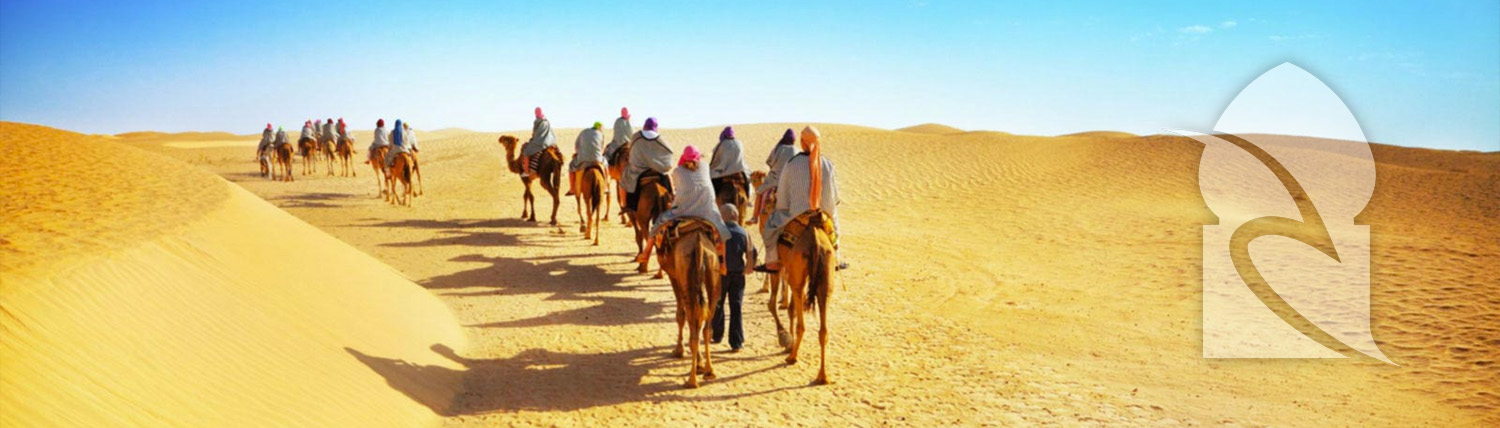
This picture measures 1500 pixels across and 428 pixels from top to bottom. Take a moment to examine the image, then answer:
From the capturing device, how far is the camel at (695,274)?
7332 mm

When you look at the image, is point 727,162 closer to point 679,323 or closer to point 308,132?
point 679,323

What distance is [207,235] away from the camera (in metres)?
7.16

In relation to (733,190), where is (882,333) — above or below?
below

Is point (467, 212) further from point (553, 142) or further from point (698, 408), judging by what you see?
point (698, 408)

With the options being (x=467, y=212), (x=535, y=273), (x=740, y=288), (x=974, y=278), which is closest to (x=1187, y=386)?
(x=740, y=288)

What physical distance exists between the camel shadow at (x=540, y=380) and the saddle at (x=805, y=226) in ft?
4.25

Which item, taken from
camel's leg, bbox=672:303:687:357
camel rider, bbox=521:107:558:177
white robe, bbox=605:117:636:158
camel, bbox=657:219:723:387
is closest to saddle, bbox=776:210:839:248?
camel, bbox=657:219:723:387

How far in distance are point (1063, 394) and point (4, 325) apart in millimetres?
7708

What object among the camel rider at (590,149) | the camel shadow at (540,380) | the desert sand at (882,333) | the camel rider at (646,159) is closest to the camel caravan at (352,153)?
the desert sand at (882,333)

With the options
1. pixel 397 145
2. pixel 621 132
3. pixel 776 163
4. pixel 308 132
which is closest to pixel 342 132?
pixel 308 132

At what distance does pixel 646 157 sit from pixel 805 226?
15.1 feet

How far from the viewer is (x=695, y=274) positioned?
Answer: 7.32 meters

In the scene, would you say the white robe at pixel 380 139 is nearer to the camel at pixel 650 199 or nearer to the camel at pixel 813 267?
the camel at pixel 650 199

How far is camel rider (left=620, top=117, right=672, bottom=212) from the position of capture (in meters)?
11.9
